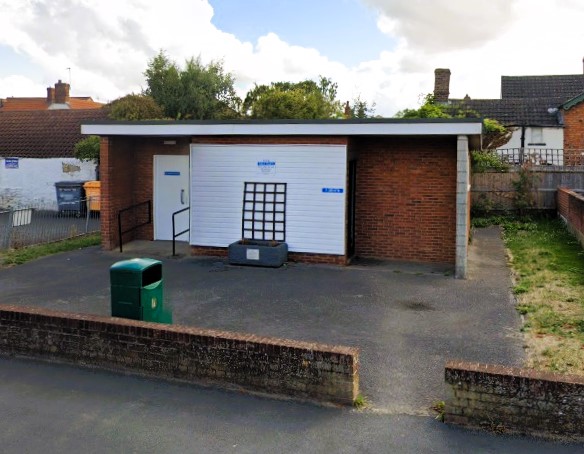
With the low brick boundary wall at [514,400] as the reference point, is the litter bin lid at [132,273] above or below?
above

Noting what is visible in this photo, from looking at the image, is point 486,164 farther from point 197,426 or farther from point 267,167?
point 197,426

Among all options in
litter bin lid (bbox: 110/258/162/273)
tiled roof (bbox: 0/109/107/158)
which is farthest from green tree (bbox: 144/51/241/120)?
litter bin lid (bbox: 110/258/162/273)

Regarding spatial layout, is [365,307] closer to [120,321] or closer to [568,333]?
[568,333]

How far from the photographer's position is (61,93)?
45.0m

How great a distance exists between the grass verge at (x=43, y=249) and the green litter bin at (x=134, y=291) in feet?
21.5

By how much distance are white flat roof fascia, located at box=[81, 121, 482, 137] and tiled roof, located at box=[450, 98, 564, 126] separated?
71.7 feet

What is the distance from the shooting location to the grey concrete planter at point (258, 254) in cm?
1209

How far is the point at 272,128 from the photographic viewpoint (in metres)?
12.2

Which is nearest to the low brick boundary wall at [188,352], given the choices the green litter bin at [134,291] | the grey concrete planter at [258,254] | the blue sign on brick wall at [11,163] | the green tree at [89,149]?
the green litter bin at [134,291]

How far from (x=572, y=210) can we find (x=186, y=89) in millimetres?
21613

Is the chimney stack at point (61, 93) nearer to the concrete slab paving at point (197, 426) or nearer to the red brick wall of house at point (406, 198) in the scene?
the red brick wall of house at point (406, 198)

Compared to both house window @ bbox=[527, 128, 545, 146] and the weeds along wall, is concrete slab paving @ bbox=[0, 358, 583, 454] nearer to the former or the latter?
the weeds along wall

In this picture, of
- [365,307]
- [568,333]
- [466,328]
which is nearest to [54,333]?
[365,307]

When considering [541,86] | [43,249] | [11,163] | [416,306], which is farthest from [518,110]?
[43,249]
